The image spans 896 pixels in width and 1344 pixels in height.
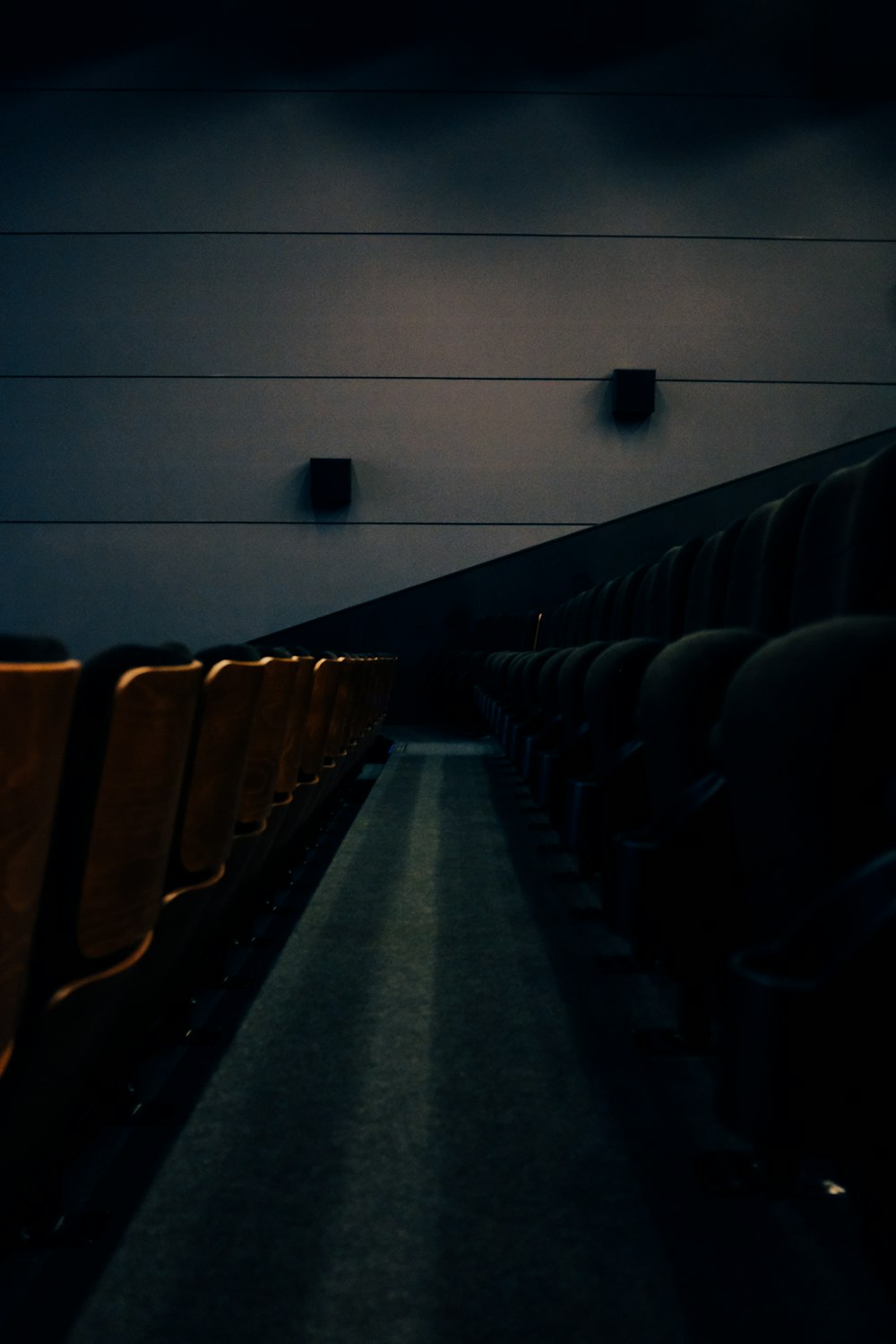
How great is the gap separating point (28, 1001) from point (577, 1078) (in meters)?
0.39

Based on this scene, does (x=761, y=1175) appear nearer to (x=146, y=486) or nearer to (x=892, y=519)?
(x=892, y=519)

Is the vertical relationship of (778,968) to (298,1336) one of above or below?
above

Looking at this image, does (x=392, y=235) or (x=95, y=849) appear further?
(x=392, y=235)

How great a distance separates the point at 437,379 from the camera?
3199 mm

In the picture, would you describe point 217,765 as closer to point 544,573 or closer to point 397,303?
point 544,573

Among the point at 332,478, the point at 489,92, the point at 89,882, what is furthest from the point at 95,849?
the point at 489,92

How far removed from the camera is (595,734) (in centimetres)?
69

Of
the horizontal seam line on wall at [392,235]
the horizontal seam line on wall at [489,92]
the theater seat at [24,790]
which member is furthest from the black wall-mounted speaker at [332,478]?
the theater seat at [24,790]

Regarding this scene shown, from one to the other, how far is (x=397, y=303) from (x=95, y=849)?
3043mm

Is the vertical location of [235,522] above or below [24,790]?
above

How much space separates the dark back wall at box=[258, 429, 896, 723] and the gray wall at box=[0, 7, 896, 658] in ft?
0.15

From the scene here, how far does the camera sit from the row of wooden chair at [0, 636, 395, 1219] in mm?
320

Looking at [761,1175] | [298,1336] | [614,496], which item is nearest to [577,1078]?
[761,1175]

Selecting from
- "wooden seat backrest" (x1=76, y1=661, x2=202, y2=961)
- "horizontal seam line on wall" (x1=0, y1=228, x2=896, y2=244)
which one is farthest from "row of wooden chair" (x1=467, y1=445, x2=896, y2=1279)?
"horizontal seam line on wall" (x1=0, y1=228, x2=896, y2=244)
